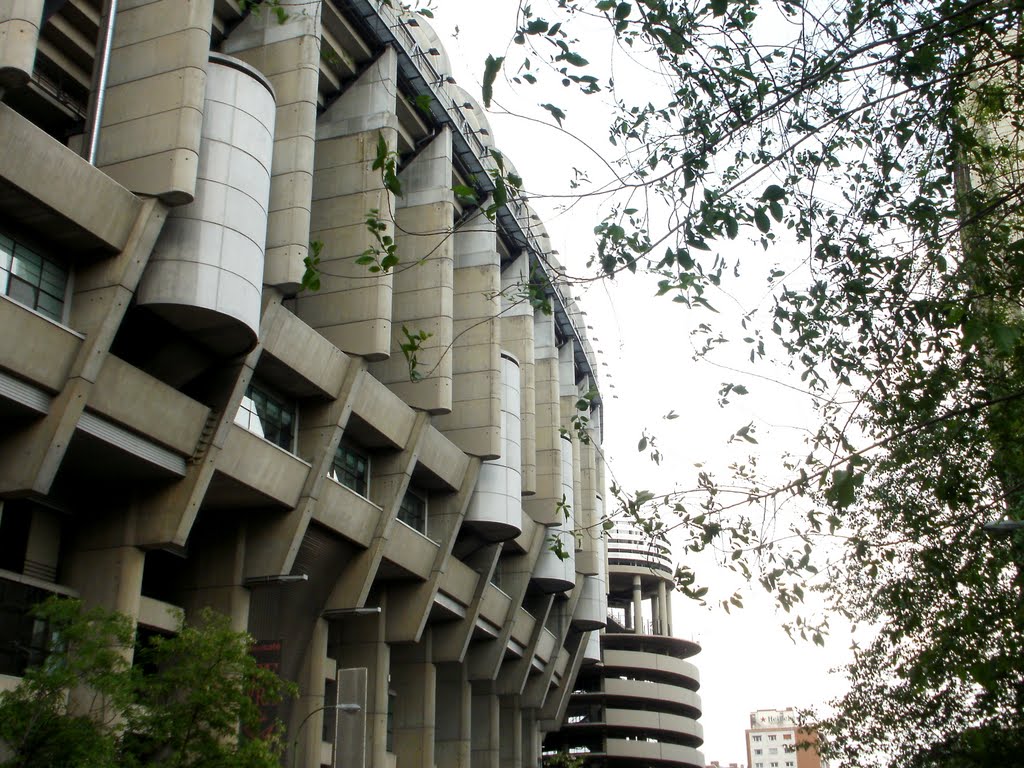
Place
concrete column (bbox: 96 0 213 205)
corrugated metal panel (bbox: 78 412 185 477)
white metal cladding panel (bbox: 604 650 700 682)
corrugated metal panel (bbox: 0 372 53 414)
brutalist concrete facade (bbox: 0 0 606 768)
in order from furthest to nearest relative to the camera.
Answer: white metal cladding panel (bbox: 604 650 700 682) → concrete column (bbox: 96 0 213 205) → corrugated metal panel (bbox: 78 412 185 477) → brutalist concrete facade (bbox: 0 0 606 768) → corrugated metal panel (bbox: 0 372 53 414)

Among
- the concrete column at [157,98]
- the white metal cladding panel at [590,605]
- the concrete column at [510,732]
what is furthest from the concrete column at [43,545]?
the white metal cladding panel at [590,605]

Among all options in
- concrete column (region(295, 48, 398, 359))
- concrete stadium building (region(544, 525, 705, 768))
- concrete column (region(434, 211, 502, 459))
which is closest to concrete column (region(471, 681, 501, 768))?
concrete column (region(434, 211, 502, 459))

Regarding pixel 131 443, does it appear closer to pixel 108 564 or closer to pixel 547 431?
pixel 108 564

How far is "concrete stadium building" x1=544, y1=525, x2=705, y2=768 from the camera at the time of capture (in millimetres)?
94750

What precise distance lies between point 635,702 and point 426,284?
68.9m

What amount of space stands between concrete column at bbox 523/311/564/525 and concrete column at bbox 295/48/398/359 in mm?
14142

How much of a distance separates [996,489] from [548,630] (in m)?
38.1

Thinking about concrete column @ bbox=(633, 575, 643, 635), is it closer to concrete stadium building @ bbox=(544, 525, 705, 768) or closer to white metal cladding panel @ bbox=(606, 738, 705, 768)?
concrete stadium building @ bbox=(544, 525, 705, 768)

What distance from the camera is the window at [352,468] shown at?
33719 mm

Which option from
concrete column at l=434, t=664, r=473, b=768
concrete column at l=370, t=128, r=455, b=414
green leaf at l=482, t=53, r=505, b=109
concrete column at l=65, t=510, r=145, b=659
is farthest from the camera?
concrete column at l=434, t=664, r=473, b=768

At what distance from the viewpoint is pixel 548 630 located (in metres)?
54.4

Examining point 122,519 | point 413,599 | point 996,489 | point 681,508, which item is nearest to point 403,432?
point 413,599

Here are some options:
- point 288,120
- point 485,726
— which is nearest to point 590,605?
point 485,726

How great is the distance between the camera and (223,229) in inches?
984
